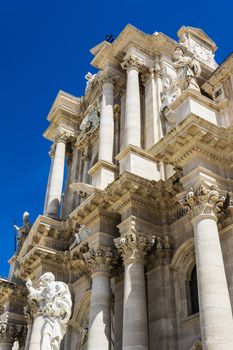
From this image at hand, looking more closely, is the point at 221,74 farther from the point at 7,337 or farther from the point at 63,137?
the point at 7,337

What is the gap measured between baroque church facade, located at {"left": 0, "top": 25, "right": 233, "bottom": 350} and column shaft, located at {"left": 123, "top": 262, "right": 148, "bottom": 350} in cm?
3

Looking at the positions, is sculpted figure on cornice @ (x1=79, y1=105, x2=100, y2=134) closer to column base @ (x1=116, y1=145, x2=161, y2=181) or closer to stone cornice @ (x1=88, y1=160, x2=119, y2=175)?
stone cornice @ (x1=88, y1=160, x2=119, y2=175)

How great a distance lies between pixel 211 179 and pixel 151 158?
4857 mm

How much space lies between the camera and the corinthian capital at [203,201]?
13.3 metres

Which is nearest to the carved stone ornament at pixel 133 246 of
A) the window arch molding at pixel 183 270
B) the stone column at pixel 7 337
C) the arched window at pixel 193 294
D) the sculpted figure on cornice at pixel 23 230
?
the window arch molding at pixel 183 270

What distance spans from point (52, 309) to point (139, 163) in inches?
319

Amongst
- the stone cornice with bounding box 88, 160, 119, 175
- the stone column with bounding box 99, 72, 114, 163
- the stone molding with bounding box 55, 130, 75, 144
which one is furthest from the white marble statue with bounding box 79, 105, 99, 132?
the stone cornice with bounding box 88, 160, 119, 175

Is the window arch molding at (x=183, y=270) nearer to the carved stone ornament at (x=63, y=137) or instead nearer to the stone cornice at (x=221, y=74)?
the stone cornice at (x=221, y=74)

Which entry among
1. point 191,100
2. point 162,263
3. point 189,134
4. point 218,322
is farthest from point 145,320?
point 191,100

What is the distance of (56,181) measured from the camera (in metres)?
26.3

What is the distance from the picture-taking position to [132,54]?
23422mm

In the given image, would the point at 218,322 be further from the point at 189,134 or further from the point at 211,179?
the point at 189,134

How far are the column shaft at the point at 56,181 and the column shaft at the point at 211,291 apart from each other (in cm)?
1287

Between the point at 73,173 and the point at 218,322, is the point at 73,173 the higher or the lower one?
the higher one
